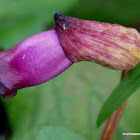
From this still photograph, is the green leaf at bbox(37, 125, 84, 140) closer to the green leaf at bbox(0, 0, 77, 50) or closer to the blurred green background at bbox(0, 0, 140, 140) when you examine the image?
the blurred green background at bbox(0, 0, 140, 140)

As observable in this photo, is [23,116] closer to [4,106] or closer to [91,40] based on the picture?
[4,106]

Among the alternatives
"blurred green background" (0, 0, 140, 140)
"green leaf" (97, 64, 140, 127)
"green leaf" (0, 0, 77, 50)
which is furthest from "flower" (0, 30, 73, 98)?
"green leaf" (0, 0, 77, 50)

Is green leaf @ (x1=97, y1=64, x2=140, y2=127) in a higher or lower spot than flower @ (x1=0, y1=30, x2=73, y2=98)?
lower

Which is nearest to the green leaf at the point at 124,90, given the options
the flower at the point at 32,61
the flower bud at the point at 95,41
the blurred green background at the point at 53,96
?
the flower bud at the point at 95,41

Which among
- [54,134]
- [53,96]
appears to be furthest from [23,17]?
[54,134]

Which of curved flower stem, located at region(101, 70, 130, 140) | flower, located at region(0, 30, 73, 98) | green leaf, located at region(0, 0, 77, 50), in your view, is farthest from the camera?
green leaf, located at region(0, 0, 77, 50)

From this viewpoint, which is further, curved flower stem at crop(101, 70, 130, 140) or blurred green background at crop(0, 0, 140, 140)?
blurred green background at crop(0, 0, 140, 140)

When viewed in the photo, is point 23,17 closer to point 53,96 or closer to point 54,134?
point 53,96

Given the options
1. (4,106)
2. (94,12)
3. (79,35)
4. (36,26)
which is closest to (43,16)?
(36,26)
